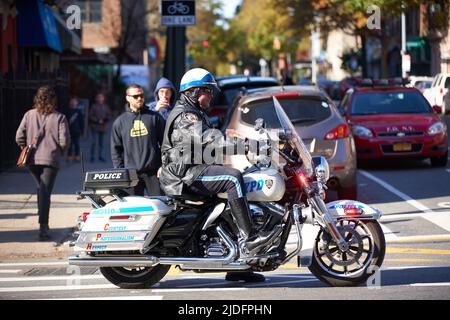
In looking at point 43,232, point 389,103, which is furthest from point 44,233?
point 389,103

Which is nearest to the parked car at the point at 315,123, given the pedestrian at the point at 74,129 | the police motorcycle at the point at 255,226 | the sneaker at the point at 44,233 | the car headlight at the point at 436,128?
the sneaker at the point at 44,233

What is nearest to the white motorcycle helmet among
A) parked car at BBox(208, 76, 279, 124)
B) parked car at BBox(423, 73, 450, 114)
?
parked car at BBox(208, 76, 279, 124)

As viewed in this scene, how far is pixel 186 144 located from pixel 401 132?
38.7 ft

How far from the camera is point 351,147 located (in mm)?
15188

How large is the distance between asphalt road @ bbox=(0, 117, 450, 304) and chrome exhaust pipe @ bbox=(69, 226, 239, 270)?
0.25m

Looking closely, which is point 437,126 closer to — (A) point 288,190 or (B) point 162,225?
(A) point 288,190

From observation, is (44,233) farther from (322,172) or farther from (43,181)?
(322,172)

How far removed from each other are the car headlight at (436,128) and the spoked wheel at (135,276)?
1188 centimetres

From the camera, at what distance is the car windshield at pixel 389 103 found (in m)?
21.1

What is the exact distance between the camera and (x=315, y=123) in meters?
15.1

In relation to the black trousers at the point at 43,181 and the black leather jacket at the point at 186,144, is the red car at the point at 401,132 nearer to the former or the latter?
the black trousers at the point at 43,181

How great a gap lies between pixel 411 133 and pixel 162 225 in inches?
468

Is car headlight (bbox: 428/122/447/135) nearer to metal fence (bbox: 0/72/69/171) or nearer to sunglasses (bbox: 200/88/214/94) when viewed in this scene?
metal fence (bbox: 0/72/69/171)
